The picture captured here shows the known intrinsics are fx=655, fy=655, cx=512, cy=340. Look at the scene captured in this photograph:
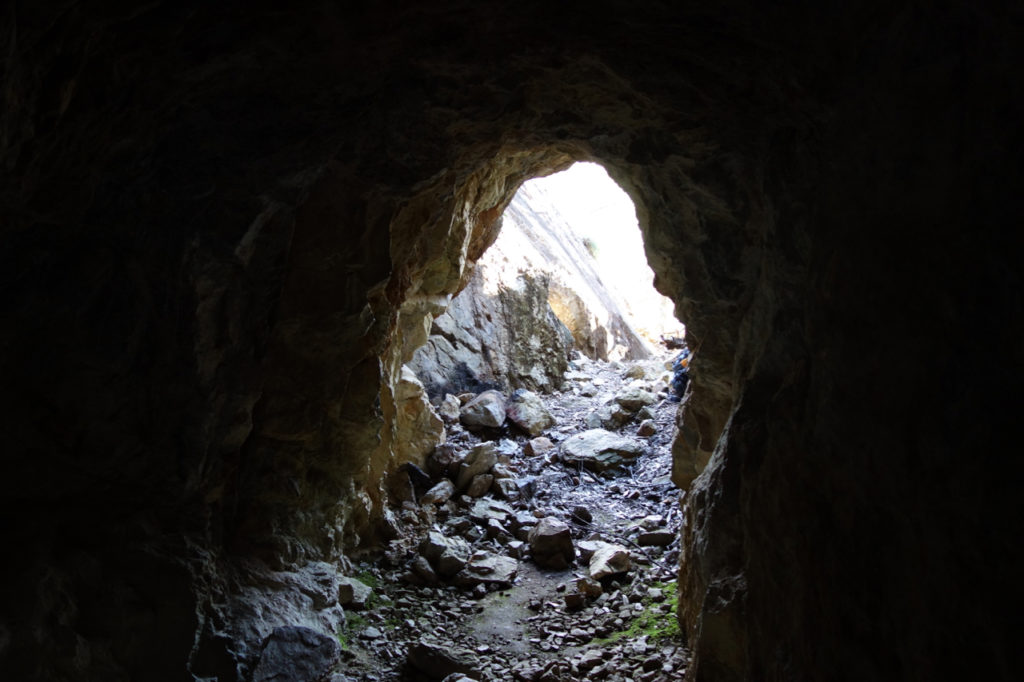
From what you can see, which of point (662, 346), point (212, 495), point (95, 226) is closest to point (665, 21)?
point (95, 226)

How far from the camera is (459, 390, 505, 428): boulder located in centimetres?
891

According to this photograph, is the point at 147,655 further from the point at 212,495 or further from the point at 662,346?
the point at 662,346

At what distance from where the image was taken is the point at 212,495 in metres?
3.65

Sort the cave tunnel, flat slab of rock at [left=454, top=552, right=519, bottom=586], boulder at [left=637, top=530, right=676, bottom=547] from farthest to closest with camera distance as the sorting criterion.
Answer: boulder at [left=637, top=530, right=676, bottom=547] → flat slab of rock at [left=454, top=552, right=519, bottom=586] → the cave tunnel

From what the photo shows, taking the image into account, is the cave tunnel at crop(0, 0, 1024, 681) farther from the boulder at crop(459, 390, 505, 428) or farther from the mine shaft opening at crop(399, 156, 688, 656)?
the boulder at crop(459, 390, 505, 428)

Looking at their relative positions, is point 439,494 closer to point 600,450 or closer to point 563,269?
point 600,450

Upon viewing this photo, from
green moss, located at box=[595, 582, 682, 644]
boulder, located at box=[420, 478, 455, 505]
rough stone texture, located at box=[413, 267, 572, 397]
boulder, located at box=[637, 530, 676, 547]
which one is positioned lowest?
green moss, located at box=[595, 582, 682, 644]

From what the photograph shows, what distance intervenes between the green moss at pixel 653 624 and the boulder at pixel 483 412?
434 cm

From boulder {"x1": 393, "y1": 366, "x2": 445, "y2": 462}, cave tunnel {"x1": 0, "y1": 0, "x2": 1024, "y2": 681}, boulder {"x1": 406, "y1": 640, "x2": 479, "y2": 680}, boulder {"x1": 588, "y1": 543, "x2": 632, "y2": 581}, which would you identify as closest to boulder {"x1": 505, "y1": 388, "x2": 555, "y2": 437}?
boulder {"x1": 393, "y1": 366, "x2": 445, "y2": 462}

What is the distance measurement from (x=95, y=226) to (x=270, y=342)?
1.24 m

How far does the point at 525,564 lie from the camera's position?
5742mm

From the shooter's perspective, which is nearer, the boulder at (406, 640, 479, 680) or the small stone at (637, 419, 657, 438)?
the boulder at (406, 640, 479, 680)

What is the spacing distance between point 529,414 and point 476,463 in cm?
233

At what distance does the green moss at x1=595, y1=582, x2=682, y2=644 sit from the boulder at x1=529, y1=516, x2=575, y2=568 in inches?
37.7
